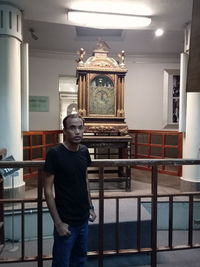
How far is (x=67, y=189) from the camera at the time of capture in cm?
150

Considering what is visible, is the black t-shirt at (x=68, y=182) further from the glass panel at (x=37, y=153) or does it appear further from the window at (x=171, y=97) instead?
the window at (x=171, y=97)

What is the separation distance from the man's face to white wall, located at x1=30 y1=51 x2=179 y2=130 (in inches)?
175

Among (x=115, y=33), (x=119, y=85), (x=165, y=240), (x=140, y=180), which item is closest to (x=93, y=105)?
(x=119, y=85)

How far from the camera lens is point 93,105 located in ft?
12.8

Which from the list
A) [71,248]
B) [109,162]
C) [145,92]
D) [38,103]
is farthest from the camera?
[145,92]

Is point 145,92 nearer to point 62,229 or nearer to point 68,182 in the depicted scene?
point 68,182

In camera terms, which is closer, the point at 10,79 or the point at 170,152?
the point at 10,79

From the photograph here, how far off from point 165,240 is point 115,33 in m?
4.15

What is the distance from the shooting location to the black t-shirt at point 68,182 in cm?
145

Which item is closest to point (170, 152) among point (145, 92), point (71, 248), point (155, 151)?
point (155, 151)

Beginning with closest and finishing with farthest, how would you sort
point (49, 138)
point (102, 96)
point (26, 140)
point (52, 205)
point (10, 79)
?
point (52, 205) < point (10, 79) < point (102, 96) < point (26, 140) < point (49, 138)

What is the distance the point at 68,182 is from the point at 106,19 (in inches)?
108

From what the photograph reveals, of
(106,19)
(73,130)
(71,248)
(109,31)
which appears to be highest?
(109,31)

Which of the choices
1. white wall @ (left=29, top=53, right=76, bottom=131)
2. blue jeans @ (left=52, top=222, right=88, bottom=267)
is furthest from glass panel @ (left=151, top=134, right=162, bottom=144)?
blue jeans @ (left=52, top=222, right=88, bottom=267)
